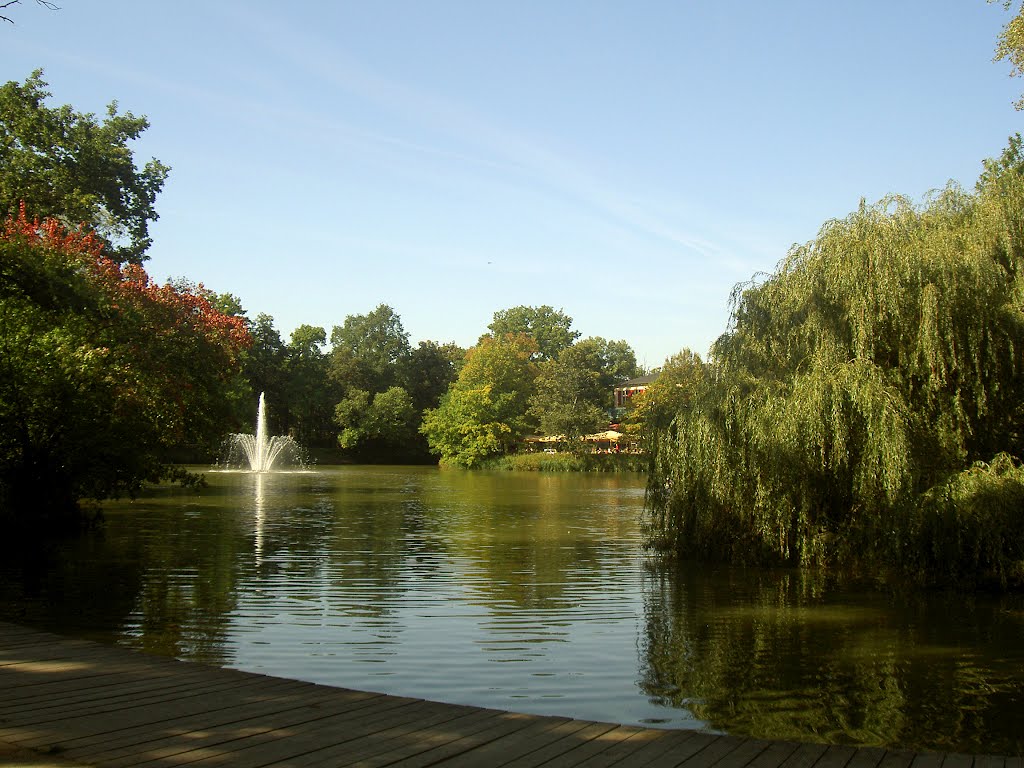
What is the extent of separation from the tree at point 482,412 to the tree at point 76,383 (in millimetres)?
48827

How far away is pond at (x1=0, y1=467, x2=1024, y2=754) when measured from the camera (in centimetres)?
729

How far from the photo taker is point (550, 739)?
512 centimetres

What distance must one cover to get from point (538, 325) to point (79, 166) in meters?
79.3

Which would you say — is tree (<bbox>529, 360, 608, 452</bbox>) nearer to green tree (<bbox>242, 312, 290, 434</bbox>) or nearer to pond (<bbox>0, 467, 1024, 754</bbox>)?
green tree (<bbox>242, 312, 290, 434</bbox>)

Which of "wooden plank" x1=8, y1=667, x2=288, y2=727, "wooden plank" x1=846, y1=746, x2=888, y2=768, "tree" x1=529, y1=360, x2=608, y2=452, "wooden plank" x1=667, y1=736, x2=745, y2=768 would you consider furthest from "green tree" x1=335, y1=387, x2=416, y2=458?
"wooden plank" x1=846, y1=746, x2=888, y2=768

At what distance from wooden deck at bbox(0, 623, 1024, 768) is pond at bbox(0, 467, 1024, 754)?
1.49 m

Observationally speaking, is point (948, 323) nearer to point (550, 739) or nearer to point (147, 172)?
point (550, 739)

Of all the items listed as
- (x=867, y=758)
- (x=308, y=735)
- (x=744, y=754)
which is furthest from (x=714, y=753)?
(x=308, y=735)

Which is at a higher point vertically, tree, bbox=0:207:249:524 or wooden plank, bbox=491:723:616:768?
tree, bbox=0:207:249:524

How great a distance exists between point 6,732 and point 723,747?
3854 mm

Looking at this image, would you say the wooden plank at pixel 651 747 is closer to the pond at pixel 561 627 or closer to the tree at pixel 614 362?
the pond at pixel 561 627

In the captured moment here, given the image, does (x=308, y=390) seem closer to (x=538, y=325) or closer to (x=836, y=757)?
(x=538, y=325)

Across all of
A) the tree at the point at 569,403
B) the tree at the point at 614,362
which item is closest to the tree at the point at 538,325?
the tree at the point at 614,362

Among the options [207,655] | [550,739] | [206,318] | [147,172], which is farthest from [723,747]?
[147,172]
